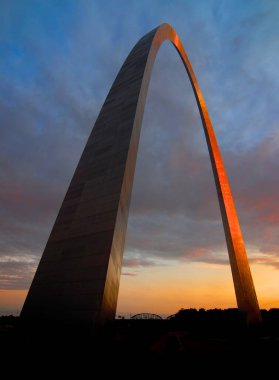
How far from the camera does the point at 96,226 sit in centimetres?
957

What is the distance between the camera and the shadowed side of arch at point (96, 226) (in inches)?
329

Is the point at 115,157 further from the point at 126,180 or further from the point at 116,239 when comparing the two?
the point at 116,239

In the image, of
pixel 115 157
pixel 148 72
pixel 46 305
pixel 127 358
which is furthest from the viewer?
pixel 148 72

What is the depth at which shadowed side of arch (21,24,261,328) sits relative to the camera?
835 centimetres

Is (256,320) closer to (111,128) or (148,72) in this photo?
(111,128)

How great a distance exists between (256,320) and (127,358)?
1270 centimetres

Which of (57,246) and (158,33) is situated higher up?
(158,33)

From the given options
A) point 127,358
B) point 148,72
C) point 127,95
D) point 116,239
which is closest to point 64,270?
point 116,239

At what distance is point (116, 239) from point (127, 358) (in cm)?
317

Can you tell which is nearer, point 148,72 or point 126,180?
point 126,180

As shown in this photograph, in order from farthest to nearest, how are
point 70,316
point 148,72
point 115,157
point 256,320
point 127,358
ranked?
point 256,320
point 148,72
point 115,157
point 70,316
point 127,358

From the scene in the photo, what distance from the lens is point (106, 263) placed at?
28.0 feet

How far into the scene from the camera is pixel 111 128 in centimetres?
1264

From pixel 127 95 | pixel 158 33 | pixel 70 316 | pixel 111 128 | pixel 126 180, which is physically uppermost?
pixel 158 33
